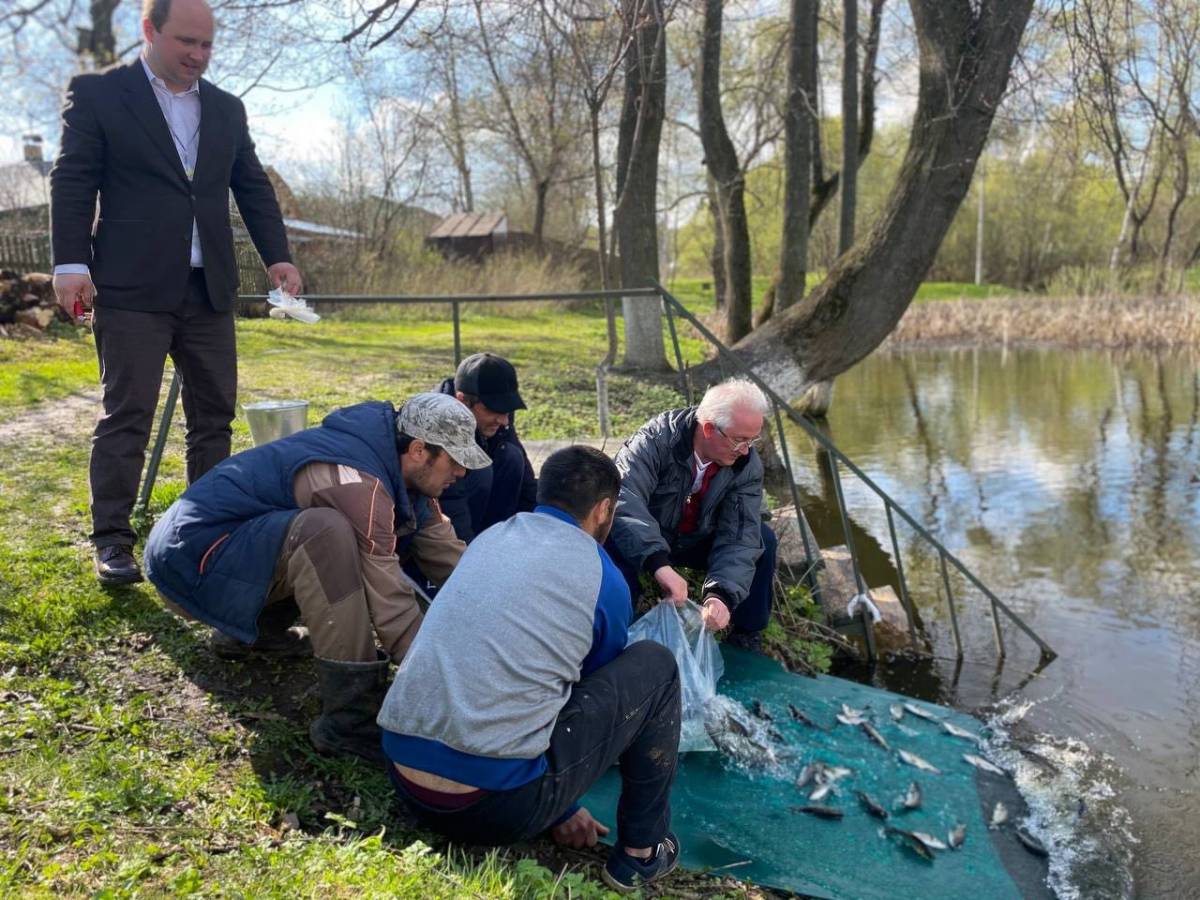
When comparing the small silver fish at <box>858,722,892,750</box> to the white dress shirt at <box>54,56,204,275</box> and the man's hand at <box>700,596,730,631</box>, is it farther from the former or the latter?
the white dress shirt at <box>54,56,204,275</box>

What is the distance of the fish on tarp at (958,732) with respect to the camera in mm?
4551

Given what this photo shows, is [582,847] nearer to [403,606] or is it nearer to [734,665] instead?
[403,606]

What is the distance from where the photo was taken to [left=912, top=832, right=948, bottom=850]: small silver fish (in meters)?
3.52

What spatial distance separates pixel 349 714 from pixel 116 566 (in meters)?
1.47

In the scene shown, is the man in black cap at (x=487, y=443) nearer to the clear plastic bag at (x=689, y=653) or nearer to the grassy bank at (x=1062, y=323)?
the clear plastic bag at (x=689, y=653)

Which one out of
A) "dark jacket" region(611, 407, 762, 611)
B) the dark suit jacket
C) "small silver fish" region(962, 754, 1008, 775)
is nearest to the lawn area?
the dark suit jacket

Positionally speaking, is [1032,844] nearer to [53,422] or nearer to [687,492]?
[687,492]

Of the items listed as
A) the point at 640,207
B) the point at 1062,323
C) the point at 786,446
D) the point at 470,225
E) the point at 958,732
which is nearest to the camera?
the point at 958,732

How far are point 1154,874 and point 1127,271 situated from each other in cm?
2501

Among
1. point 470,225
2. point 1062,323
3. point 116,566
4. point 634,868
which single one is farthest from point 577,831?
point 470,225

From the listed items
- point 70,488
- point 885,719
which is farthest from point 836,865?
point 70,488

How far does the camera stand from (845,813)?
3631mm

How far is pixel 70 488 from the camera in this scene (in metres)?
5.32

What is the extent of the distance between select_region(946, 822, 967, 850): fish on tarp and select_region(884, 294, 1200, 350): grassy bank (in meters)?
19.3
